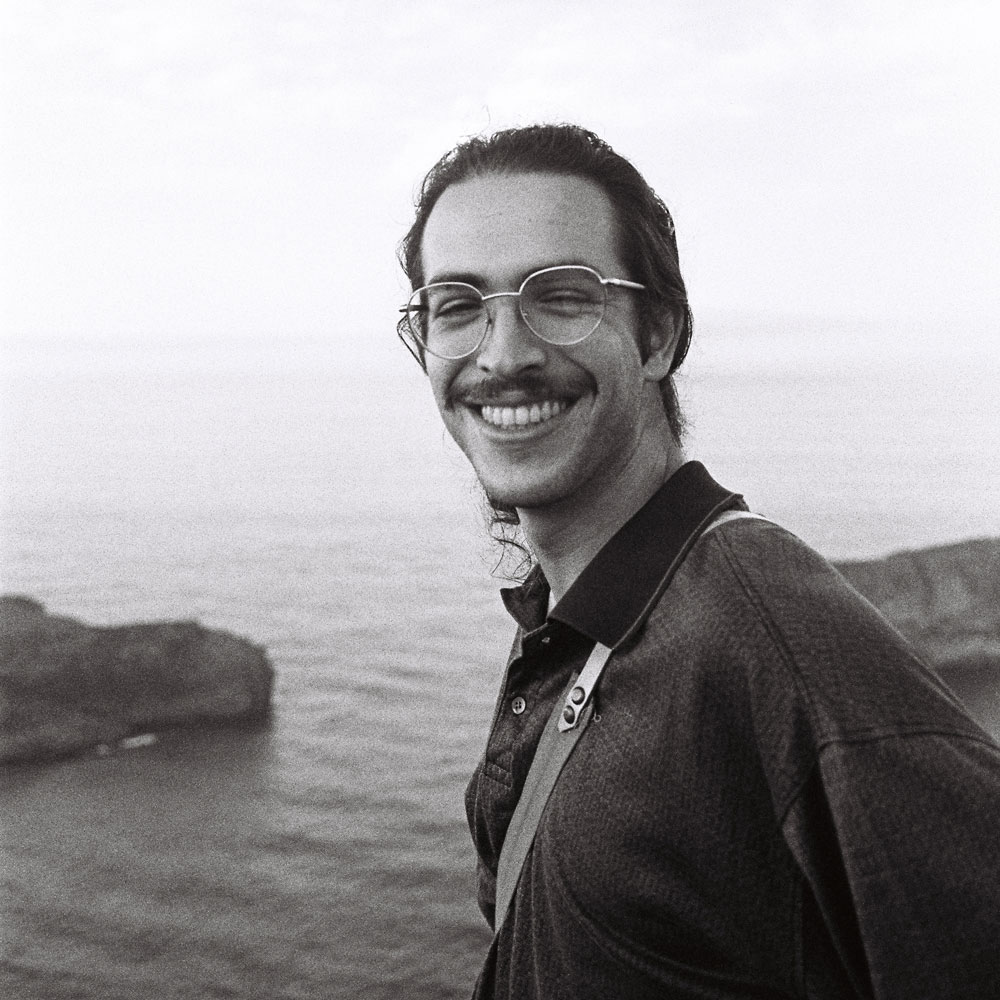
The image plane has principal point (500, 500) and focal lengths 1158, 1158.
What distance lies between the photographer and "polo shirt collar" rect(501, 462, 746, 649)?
90.7 inches

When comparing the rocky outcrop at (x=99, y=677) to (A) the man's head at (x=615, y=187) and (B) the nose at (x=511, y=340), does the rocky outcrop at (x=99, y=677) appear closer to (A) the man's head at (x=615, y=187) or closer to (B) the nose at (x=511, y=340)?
(A) the man's head at (x=615, y=187)

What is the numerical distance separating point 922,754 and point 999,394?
14208 centimetres

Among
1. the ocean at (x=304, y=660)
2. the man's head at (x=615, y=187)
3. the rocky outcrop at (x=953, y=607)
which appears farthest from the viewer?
the rocky outcrop at (x=953, y=607)

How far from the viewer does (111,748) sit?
27281 millimetres

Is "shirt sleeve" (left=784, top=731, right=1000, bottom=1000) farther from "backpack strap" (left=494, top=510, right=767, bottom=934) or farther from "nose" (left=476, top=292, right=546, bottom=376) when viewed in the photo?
"nose" (left=476, top=292, right=546, bottom=376)

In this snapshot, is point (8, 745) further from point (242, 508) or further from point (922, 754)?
point (242, 508)

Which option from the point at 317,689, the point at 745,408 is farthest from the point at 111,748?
the point at 745,408

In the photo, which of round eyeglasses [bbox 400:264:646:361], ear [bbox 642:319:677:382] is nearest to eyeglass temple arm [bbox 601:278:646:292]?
round eyeglasses [bbox 400:264:646:361]

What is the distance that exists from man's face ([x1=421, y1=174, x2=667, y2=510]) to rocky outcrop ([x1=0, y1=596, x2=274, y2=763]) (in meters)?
24.4

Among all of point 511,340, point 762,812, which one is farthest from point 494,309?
point 762,812

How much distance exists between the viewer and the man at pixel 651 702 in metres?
1.82

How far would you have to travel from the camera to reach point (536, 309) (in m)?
2.69

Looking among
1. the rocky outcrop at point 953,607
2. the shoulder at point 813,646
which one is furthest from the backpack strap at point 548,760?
the rocky outcrop at point 953,607

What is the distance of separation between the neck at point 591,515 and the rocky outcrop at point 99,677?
2439cm
